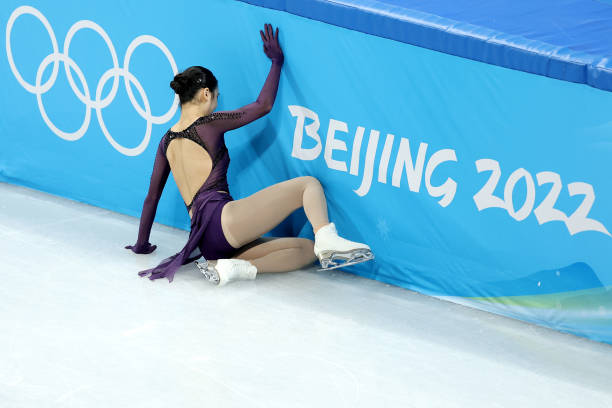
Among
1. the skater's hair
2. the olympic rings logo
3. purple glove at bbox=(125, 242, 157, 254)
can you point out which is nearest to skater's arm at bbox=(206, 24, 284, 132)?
the skater's hair

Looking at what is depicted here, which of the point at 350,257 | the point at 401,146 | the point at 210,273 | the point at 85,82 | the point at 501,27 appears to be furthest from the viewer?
the point at 85,82

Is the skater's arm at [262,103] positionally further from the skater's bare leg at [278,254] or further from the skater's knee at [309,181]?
the skater's bare leg at [278,254]

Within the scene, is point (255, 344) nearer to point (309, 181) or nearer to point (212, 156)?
point (309, 181)

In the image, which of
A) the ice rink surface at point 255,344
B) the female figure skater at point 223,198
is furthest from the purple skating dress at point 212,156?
the ice rink surface at point 255,344

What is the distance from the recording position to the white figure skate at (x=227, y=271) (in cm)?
391

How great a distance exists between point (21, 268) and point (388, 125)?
1.85 m

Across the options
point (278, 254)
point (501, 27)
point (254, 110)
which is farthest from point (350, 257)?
point (501, 27)

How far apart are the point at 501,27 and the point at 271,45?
1.06 metres

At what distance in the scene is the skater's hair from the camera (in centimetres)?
400

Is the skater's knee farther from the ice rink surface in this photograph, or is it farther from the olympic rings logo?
the olympic rings logo

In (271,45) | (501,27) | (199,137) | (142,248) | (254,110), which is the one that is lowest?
(142,248)

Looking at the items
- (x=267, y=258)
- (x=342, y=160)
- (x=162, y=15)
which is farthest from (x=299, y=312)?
(x=162, y=15)

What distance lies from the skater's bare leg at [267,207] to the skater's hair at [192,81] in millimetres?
556

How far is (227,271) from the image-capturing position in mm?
3908
